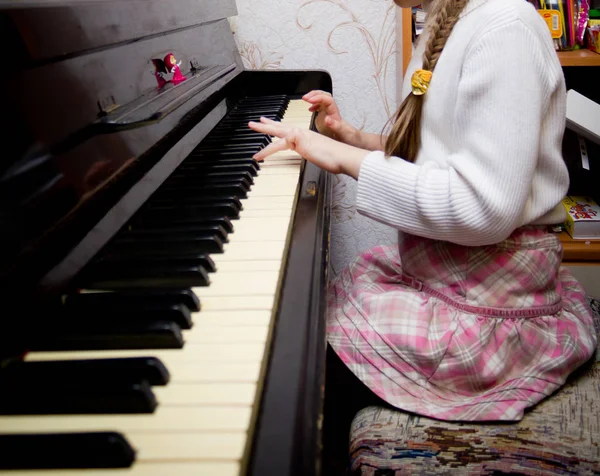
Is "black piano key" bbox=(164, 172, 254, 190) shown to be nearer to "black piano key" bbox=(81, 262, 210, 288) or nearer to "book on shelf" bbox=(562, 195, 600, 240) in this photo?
"black piano key" bbox=(81, 262, 210, 288)

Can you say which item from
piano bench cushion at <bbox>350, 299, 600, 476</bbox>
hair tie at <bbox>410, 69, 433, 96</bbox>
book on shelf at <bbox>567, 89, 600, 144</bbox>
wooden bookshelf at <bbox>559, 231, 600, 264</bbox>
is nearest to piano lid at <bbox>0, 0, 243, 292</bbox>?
hair tie at <bbox>410, 69, 433, 96</bbox>

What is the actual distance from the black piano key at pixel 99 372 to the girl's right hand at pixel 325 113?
801 millimetres

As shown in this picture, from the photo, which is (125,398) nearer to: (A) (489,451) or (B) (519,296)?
(A) (489,451)

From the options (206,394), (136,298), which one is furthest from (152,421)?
(136,298)

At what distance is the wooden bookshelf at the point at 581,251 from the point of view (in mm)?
1384

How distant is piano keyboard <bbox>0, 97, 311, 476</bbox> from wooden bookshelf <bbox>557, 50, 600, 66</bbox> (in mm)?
914

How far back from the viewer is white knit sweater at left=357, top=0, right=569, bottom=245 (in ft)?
2.19

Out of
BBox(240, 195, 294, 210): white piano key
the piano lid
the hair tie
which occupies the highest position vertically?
the piano lid

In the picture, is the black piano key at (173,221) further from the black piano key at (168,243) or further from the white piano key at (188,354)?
the white piano key at (188,354)

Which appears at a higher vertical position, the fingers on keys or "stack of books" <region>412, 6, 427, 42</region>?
"stack of books" <region>412, 6, 427, 42</region>

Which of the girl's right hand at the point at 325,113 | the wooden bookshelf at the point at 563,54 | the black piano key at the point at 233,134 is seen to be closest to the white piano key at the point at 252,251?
the black piano key at the point at 233,134

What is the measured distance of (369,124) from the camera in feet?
5.61

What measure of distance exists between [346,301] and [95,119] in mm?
501

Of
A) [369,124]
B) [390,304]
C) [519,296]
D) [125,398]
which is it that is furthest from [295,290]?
[369,124]
